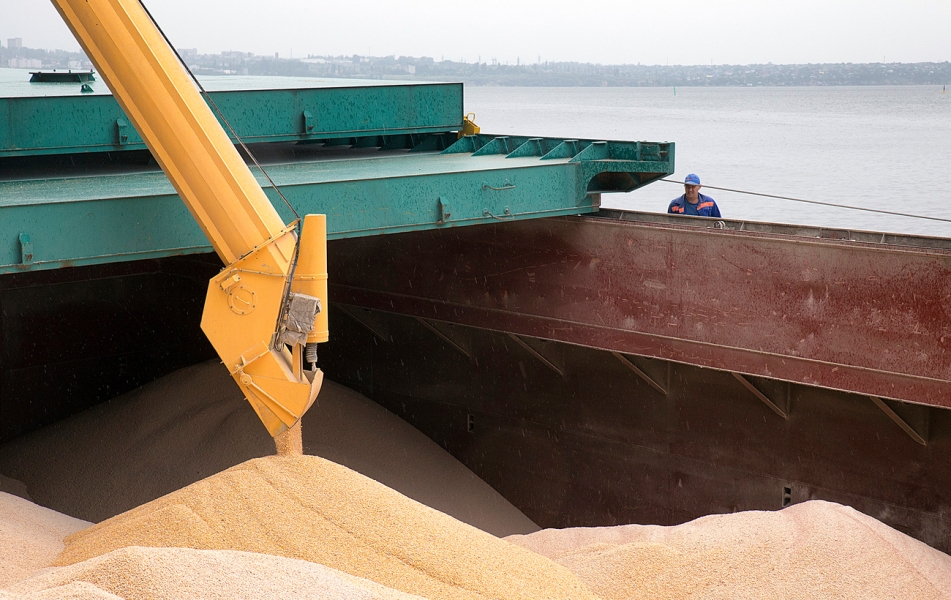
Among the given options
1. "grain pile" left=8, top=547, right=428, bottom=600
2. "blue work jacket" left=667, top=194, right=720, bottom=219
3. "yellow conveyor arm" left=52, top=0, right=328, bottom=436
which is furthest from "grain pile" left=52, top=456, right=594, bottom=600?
"blue work jacket" left=667, top=194, right=720, bottom=219

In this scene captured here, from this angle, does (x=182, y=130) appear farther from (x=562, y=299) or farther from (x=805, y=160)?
(x=805, y=160)

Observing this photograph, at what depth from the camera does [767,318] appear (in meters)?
6.59

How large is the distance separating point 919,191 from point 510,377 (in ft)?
85.6

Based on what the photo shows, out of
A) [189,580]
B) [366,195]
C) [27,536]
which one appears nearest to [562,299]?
[366,195]

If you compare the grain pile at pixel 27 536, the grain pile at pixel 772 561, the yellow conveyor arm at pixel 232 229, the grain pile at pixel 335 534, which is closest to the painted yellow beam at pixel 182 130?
the yellow conveyor arm at pixel 232 229

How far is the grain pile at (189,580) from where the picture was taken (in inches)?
126

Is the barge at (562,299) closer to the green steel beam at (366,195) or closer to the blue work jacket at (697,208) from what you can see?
the green steel beam at (366,195)

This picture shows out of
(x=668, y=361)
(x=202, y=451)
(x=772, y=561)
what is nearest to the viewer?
(x=772, y=561)

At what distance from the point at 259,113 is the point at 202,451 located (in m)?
2.97

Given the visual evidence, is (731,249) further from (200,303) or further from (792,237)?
(200,303)

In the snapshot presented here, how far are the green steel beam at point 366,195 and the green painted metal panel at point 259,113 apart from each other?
275mm

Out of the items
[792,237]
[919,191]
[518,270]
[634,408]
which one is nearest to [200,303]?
[518,270]

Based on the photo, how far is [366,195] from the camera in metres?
6.11

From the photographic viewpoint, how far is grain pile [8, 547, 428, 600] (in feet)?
10.5
